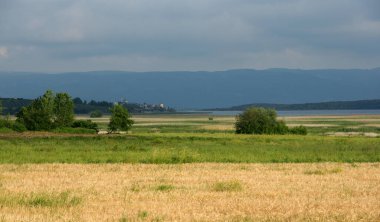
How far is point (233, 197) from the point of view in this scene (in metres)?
19.2

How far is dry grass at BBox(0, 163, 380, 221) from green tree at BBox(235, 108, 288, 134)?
57.9m

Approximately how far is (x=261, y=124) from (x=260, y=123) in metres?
0.22

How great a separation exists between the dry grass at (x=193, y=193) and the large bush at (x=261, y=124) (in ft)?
190

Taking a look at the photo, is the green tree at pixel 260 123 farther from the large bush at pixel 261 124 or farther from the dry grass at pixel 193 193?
the dry grass at pixel 193 193

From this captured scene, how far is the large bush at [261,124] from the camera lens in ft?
291

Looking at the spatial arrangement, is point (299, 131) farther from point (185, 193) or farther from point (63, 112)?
point (185, 193)

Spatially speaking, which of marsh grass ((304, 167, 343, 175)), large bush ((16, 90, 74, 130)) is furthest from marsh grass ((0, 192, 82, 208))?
large bush ((16, 90, 74, 130))

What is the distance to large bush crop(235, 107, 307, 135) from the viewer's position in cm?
8856

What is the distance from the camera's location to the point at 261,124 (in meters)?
88.8

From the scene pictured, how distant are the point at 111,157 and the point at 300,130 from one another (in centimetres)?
5380

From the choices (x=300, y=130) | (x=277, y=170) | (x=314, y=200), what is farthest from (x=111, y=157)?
(x=300, y=130)

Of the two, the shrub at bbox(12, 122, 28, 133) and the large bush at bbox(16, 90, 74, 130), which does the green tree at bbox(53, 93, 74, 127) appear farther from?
the shrub at bbox(12, 122, 28, 133)

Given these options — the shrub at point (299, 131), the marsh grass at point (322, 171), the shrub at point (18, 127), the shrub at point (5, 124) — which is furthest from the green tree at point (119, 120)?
the marsh grass at point (322, 171)

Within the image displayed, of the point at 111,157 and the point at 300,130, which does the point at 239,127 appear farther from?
the point at 111,157
